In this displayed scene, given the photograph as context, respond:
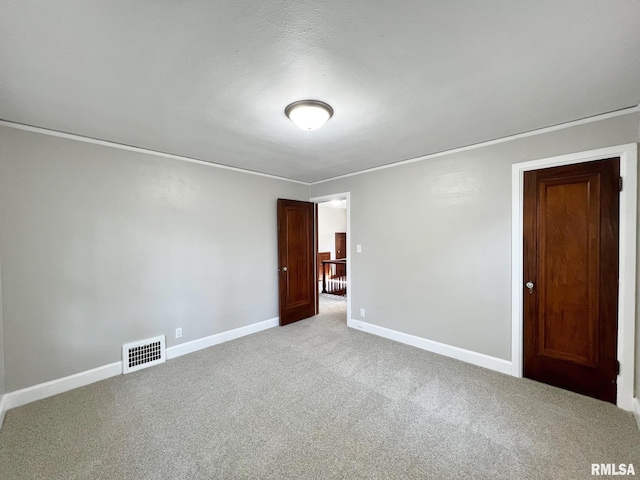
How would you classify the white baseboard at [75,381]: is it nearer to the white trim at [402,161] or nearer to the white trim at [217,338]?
the white trim at [217,338]

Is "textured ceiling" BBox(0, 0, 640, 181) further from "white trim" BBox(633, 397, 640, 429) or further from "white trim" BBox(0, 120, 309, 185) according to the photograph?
"white trim" BBox(633, 397, 640, 429)

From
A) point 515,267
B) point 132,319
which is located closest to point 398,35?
point 515,267

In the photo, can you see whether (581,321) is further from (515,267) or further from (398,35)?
(398,35)

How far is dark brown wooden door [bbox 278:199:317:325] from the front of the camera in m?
4.22

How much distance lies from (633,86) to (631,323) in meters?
1.82

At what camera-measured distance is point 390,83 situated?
1705 mm

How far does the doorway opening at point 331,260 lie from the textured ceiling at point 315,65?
2.62 meters

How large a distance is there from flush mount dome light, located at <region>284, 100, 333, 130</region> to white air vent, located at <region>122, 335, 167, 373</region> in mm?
2910

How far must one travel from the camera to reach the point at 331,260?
777cm

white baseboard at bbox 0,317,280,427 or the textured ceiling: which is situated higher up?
the textured ceiling

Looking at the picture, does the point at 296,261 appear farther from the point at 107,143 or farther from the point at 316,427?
the point at 107,143

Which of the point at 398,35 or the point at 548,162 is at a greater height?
the point at 398,35

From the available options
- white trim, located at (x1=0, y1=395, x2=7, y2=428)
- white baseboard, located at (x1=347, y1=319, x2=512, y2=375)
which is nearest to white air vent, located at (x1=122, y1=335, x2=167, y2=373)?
white trim, located at (x1=0, y1=395, x2=7, y2=428)

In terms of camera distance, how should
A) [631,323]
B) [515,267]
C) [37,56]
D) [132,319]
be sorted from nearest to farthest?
[37,56]
[631,323]
[515,267]
[132,319]
